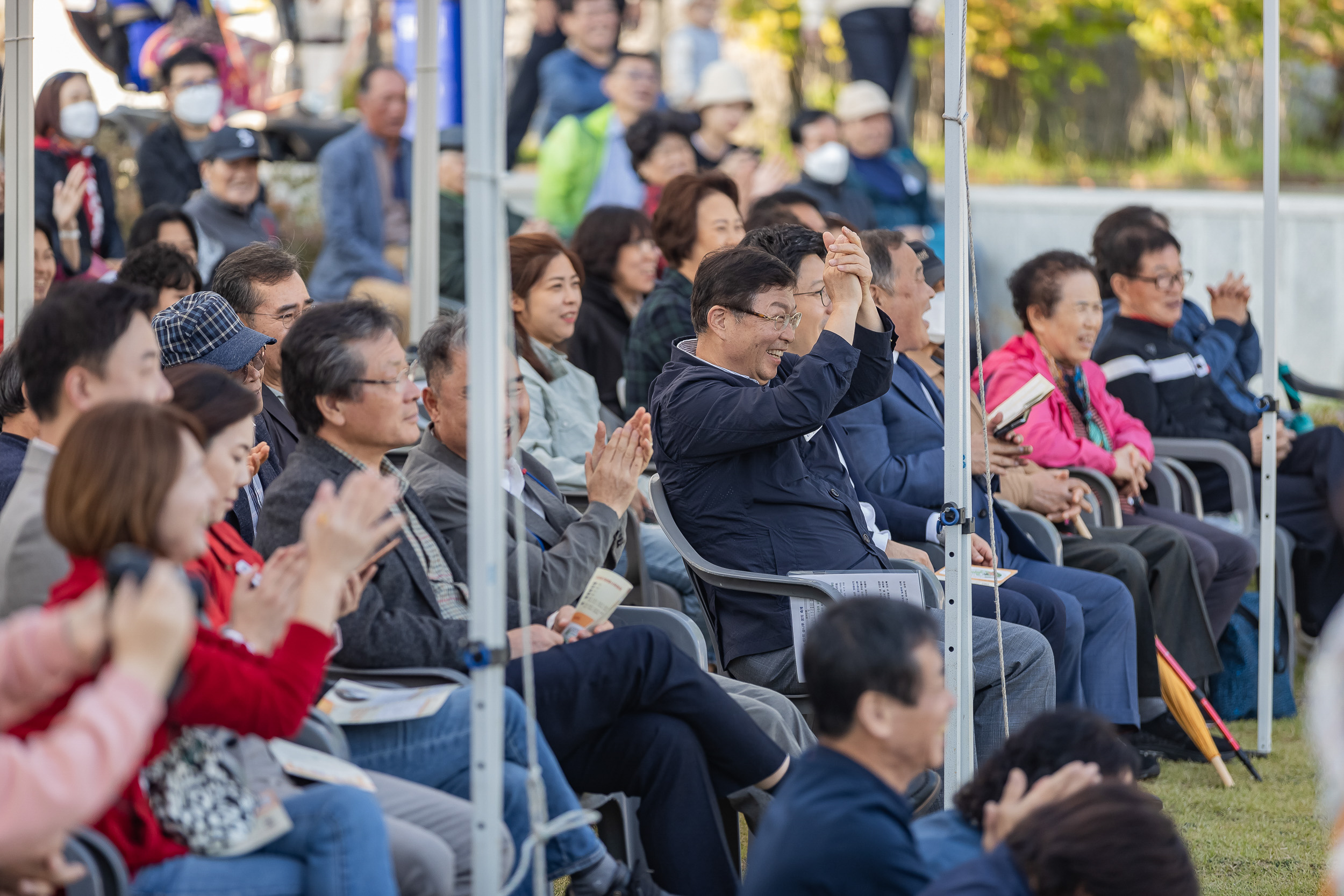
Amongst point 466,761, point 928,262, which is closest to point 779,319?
point 928,262

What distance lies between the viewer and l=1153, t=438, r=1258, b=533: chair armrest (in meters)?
5.45

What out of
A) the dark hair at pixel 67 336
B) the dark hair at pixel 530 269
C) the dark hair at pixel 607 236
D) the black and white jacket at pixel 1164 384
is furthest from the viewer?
the dark hair at pixel 607 236

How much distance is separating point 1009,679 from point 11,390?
93.6 inches

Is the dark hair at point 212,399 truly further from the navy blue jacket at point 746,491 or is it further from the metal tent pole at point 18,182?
the metal tent pole at point 18,182

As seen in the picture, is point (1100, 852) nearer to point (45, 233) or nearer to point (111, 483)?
point (111, 483)

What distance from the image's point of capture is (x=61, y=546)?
7.41ft

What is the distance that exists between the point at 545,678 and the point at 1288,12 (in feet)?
30.9

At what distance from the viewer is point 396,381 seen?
3.07 metres

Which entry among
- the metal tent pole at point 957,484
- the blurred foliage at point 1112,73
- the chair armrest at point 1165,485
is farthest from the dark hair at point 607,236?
the blurred foliage at point 1112,73

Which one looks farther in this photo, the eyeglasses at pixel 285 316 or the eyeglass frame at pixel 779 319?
the eyeglasses at pixel 285 316

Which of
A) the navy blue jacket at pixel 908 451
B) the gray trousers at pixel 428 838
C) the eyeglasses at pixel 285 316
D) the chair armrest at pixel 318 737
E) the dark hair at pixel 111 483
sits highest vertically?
the eyeglasses at pixel 285 316

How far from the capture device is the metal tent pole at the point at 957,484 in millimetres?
3342

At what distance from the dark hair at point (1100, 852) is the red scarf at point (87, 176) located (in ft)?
17.4

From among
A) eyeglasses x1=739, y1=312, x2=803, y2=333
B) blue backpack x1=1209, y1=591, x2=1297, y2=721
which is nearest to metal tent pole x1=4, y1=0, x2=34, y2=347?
eyeglasses x1=739, y1=312, x2=803, y2=333
